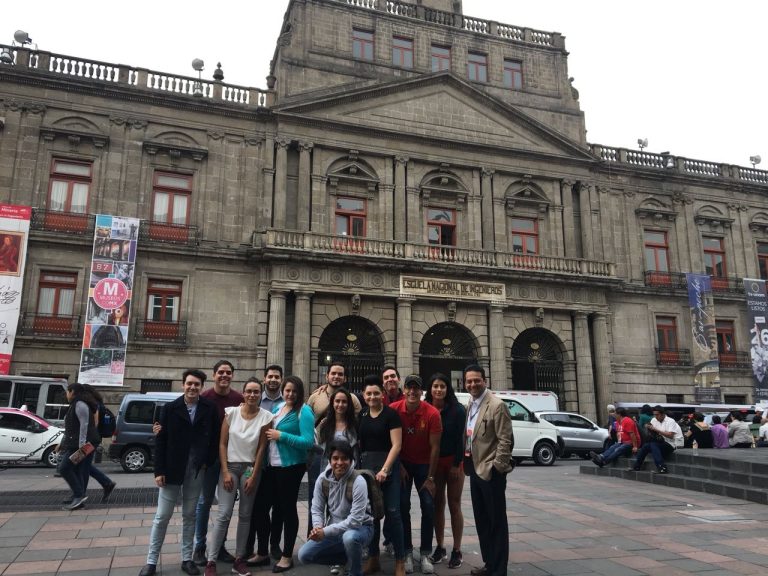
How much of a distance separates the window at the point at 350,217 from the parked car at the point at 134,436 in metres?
11.4

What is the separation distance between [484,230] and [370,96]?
25.7ft

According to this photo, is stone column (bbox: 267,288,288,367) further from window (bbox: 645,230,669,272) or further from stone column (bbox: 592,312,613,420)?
window (bbox: 645,230,669,272)

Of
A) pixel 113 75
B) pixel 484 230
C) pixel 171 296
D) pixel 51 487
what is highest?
pixel 113 75

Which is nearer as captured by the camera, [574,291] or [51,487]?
[51,487]

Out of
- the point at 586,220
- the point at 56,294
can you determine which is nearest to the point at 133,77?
the point at 56,294

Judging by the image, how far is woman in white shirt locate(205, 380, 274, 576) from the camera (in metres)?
6.33

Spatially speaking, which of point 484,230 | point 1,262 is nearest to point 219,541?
point 1,262

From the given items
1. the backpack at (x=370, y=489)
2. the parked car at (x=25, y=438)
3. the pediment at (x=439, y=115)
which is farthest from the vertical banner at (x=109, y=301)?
the backpack at (x=370, y=489)

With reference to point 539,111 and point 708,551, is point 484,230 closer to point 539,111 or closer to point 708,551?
point 539,111

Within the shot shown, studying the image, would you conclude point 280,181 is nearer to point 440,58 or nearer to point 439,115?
point 439,115

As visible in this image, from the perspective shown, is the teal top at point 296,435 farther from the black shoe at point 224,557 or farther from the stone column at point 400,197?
the stone column at point 400,197

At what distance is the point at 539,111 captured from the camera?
30.0 m

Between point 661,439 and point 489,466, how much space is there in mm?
9370

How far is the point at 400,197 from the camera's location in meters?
26.3
